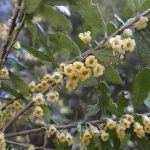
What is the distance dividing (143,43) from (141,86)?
0.11m

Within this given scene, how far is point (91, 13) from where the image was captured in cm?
80

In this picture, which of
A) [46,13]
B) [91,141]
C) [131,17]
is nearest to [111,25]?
[131,17]

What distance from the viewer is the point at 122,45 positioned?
74 cm

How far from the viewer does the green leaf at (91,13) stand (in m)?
0.78

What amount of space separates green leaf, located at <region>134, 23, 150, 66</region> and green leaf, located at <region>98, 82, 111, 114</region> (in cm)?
10

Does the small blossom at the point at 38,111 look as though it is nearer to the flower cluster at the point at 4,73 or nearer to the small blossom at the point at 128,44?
the flower cluster at the point at 4,73

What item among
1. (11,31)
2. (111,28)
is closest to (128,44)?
(111,28)

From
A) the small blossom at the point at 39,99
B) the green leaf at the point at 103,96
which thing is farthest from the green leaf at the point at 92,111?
the small blossom at the point at 39,99

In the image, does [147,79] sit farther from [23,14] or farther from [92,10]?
[23,14]

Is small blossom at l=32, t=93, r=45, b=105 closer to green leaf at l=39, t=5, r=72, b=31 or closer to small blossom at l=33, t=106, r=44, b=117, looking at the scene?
small blossom at l=33, t=106, r=44, b=117

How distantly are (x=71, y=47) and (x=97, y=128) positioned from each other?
19 centimetres

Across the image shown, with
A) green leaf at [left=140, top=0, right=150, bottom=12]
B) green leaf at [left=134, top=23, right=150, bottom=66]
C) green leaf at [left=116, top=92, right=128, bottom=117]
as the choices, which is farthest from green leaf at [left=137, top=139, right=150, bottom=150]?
green leaf at [left=140, top=0, right=150, bottom=12]

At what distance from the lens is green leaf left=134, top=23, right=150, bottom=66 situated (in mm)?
798

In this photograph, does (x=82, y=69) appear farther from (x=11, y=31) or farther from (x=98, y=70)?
A: (x=11, y=31)
